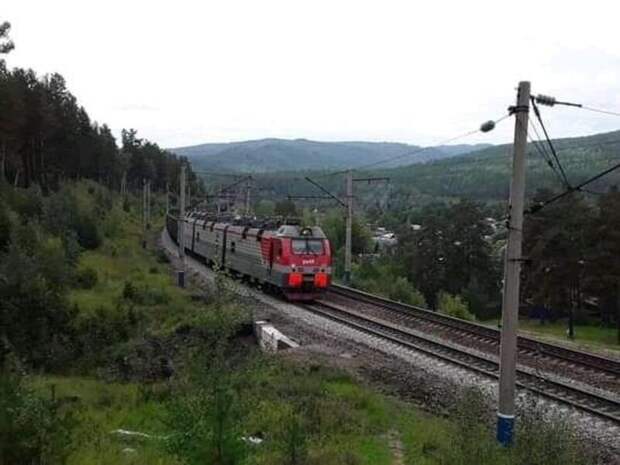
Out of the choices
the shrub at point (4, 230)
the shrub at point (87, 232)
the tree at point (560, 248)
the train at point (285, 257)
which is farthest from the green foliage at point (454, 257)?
the shrub at point (4, 230)

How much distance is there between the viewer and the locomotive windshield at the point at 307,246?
29000 mm

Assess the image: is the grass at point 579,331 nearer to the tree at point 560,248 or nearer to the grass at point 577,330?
the grass at point 577,330

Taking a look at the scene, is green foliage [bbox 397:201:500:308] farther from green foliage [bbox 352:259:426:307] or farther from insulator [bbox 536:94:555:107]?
insulator [bbox 536:94:555:107]

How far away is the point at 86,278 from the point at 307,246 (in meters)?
10.1

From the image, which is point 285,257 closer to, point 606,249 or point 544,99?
point 544,99

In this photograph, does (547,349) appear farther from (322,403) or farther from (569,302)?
(569,302)

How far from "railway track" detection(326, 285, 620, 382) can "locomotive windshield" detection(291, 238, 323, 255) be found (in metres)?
2.59

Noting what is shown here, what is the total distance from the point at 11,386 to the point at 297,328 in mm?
14634

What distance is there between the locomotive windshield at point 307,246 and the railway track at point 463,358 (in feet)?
7.28

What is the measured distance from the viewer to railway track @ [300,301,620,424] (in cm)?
1366

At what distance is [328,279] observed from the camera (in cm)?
2959

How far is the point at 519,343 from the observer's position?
1994 cm

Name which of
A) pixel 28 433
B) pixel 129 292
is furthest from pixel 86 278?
pixel 28 433

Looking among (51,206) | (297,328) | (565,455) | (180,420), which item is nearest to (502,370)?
(565,455)
